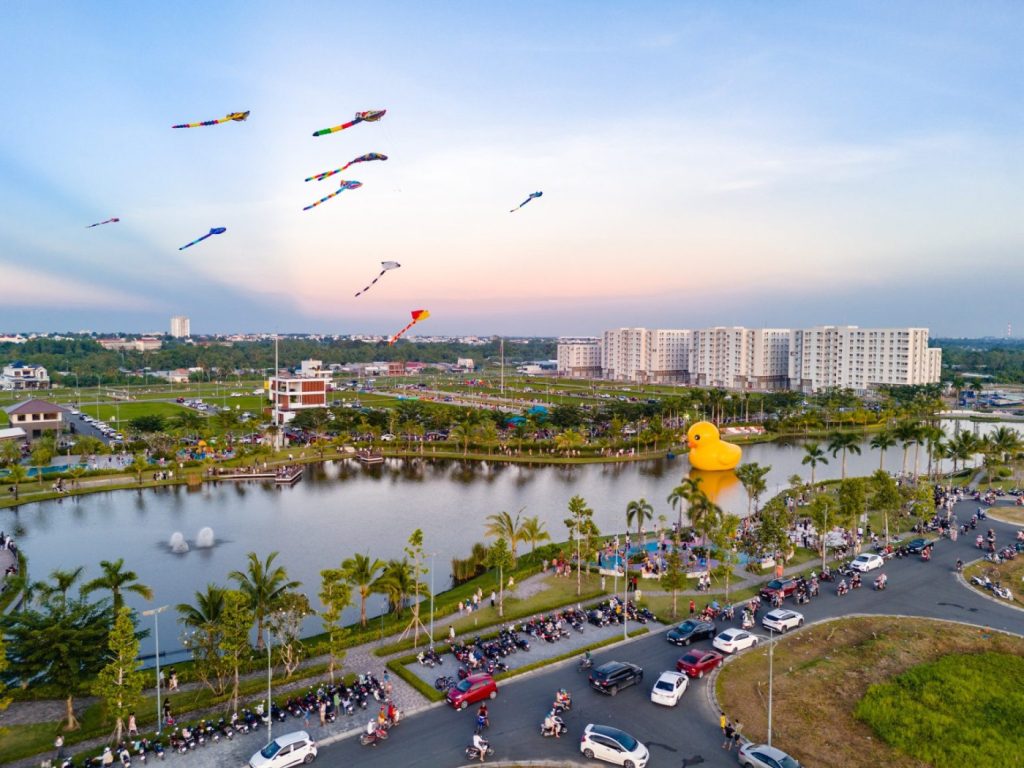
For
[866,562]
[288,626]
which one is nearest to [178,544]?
[288,626]

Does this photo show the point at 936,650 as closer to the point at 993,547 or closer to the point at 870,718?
the point at 870,718

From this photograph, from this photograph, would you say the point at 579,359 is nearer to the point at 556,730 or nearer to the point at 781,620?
the point at 781,620

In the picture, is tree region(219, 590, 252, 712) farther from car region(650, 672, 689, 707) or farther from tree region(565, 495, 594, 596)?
tree region(565, 495, 594, 596)

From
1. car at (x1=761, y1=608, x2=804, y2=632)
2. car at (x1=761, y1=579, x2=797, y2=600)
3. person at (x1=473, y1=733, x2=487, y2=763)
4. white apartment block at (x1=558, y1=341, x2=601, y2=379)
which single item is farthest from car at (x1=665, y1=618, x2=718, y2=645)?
white apartment block at (x1=558, y1=341, x2=601, y2=379)

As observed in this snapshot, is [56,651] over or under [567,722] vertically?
over

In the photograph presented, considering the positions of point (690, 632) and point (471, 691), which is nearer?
point (471, 691)

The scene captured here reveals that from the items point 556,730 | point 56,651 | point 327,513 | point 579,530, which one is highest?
point 56,651

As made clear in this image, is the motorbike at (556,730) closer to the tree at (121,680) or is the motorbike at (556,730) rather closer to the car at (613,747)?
the car at (613,747)
